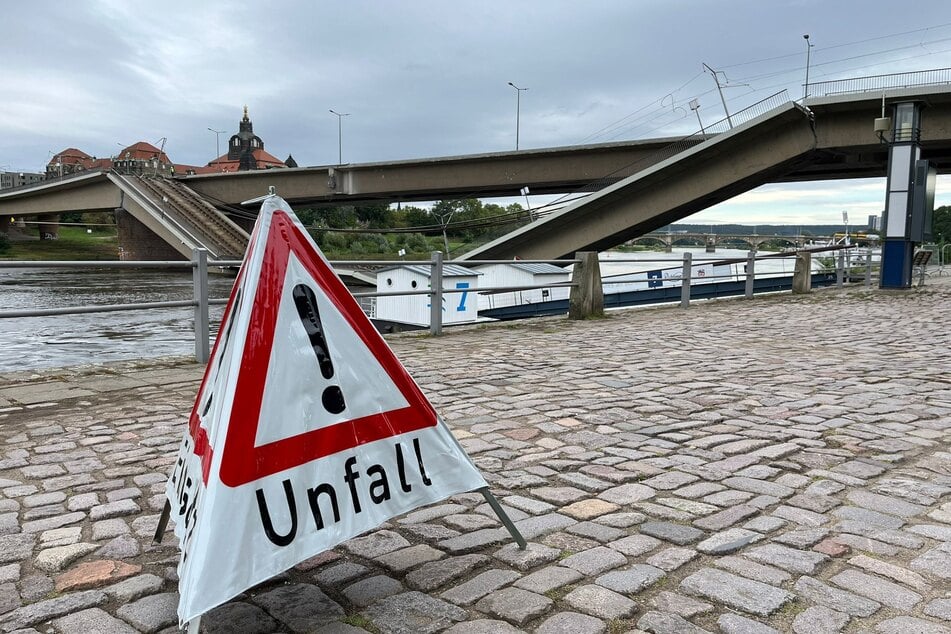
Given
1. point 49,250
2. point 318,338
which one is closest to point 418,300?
point 318,338

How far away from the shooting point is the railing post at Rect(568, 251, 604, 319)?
12625 mm

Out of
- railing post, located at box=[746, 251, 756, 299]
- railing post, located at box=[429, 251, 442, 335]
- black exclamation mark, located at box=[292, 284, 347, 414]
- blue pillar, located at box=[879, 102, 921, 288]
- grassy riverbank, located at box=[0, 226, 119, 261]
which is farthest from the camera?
grassy riverbank, located at box=[0, 226, 119, 261]

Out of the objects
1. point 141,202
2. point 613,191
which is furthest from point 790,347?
point 141,202

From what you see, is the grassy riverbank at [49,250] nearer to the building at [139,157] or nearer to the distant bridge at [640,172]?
the distant bridge at [640,172]

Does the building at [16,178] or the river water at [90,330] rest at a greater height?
the building at [16,178]

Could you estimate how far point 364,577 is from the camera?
9.03ft

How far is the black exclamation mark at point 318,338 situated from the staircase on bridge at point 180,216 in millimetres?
40214

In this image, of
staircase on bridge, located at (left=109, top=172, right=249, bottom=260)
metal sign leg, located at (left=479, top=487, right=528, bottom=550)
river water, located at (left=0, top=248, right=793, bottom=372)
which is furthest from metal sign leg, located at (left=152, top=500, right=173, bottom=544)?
staircase on bridge, located at (left=109, top=172, right=249, bottom=260)

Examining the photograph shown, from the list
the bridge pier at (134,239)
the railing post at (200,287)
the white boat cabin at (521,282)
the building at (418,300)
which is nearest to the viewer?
the railing post at (200,287)

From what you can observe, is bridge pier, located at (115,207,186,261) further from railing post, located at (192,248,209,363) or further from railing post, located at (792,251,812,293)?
railing post, located at (192,248,209,363)

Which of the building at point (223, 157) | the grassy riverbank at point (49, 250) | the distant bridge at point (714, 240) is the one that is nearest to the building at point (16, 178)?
the building at point (223, 157)

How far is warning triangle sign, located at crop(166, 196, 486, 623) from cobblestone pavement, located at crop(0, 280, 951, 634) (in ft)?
1.25

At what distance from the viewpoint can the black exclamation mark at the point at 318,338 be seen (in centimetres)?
237

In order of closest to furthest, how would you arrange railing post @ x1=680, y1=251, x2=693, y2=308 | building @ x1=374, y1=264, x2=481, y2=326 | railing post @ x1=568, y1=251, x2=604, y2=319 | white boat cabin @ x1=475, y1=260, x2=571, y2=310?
railing post @ x1=568, y1=251, x2=604, y2=319 < railing post @ x1=680, y1=251, x2=693, y2=308 < building @ x1=374, y1=264, x2=481, y2=326 < white boat cabin @ x1=475, y1=260, x2=571, y2=310
